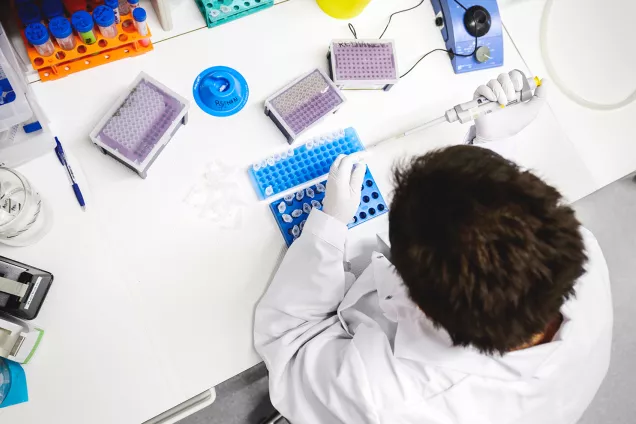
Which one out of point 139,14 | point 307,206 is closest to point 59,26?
point 139,14

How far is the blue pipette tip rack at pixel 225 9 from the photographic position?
101cm

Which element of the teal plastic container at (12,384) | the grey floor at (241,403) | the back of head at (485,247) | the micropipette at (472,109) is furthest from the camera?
the grey floor at (241,403)

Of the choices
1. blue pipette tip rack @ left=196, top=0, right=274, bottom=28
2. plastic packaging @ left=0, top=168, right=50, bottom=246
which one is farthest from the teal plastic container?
blue pipette tip rack @ left=196, top=0, right=274, bottom=28

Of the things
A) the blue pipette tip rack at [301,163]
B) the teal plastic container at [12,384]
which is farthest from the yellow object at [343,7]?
the teal plastic container at [12,384]

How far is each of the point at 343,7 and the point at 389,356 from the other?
0.71 meters

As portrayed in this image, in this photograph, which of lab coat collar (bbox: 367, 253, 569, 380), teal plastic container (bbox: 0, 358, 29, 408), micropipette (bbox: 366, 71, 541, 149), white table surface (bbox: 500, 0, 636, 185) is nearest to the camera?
lab coat collar (bbox: 367, 253, 569, 380)

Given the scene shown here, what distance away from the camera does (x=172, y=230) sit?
3.01 ft

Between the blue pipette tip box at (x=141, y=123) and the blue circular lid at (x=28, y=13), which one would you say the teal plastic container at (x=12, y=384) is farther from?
the blue circular lid at (x=28, y=13)

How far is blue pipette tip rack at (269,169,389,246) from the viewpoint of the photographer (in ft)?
3.13

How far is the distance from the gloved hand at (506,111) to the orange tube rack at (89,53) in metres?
0.69

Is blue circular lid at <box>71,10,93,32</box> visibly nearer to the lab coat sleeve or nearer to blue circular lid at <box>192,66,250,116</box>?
blue circular lid at <box>192,66,250,116</box>

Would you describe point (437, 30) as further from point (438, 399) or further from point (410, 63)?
point (438, 399)

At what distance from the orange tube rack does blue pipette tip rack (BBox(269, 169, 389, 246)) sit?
41 centimetres

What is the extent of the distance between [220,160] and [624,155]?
36.8 inches
